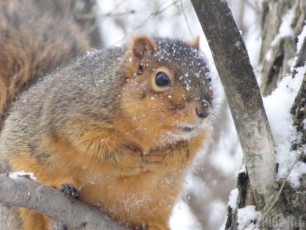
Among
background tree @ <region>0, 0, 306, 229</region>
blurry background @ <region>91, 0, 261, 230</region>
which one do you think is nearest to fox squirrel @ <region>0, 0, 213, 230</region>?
background tree @ <region>0, 0, 306, 229</region>

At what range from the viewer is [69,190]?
76.6 inches

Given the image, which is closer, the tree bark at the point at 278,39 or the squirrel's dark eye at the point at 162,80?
the squirrel's dark eye at the point at 162,80

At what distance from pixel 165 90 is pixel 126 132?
0.65 feet

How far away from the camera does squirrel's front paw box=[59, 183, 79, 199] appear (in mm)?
1931

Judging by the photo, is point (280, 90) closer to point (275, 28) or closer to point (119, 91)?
point (119, 91)

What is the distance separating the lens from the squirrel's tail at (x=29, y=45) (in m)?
2.54

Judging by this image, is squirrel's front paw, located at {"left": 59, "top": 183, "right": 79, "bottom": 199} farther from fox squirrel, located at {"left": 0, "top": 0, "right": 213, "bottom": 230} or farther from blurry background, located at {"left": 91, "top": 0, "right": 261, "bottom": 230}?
blurry background, located at {"left": 91, "top": 0, "right": 261, "bottom": 230}

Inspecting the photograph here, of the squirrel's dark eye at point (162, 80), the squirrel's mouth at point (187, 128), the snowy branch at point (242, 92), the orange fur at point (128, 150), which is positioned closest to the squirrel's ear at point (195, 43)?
the orange fur at point (128, 150)

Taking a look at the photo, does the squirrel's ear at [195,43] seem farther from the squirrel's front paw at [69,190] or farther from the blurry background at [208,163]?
→ the blurry background at [208,163]

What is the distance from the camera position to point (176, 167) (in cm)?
212

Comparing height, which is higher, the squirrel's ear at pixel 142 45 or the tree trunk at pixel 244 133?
the squirrel's ear at pixel 142 45

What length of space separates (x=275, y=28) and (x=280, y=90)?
84cm

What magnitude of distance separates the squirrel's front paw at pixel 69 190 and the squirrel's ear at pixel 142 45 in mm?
504

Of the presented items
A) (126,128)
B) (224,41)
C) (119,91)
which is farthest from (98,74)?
(224,41)
